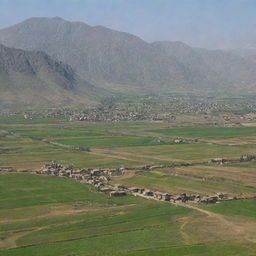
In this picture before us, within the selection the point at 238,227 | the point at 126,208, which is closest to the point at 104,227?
the point at 126,208

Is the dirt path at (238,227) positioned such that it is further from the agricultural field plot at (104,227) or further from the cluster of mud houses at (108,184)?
the cluster of mud houses at (108,184)

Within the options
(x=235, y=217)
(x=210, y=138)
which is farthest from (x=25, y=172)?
(x=210, y=138)

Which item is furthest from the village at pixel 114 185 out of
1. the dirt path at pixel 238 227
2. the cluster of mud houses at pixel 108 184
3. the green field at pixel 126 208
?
the dirt path at pixel 238 227

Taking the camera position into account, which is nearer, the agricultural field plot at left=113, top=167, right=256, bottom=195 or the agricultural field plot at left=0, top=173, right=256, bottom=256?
the agricultural field plot at left=0, top=173, right=256, bottom=256

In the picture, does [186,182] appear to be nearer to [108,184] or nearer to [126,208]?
[108,184]

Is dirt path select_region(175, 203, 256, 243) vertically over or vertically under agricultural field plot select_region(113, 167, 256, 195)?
under

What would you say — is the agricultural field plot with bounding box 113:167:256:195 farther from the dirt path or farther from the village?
the dirt path

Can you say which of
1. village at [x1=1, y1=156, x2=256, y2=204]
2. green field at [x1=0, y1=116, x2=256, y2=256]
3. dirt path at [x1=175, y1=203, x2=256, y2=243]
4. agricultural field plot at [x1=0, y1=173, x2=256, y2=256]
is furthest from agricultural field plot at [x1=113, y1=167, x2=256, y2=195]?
dirt path at [x1=175, y1=203, x2=256, y2=243]
